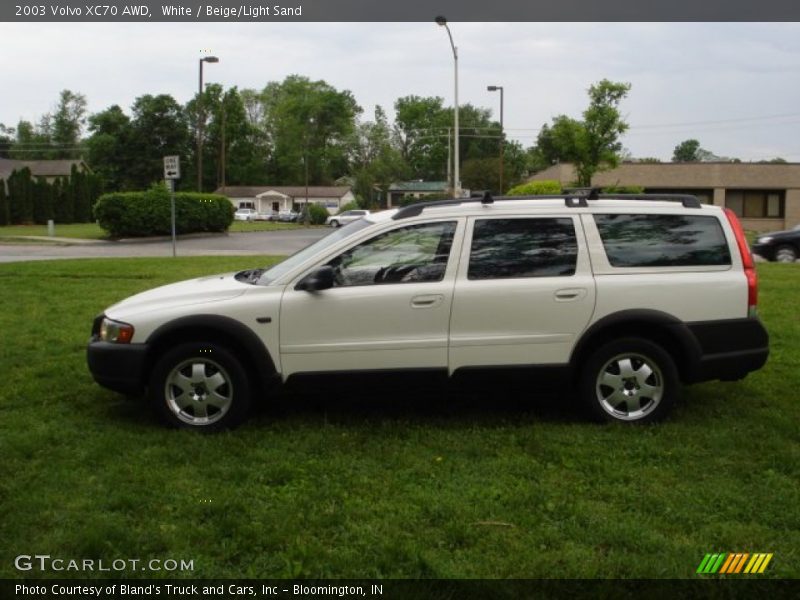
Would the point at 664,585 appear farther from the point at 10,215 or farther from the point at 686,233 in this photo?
the point at 10,215

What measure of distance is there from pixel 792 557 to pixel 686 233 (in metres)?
2.70

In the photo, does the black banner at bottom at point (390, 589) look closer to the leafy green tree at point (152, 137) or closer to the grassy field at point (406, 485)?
the grassy field at point (406, 485)

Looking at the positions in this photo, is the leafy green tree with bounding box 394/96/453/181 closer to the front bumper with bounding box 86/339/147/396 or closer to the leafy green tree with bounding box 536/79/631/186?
the leafy green tree with bounding box 536/79/631/186

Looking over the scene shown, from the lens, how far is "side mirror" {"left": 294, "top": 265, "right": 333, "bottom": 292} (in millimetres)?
5480

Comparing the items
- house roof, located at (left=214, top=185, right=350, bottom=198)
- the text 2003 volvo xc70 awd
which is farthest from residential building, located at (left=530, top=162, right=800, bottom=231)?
house roof, located at (left=214, top=185, right=350, bottom=198)

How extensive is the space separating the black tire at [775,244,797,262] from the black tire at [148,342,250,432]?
1969 cm

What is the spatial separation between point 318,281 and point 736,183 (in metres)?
47.5

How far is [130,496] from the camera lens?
14.3 feet

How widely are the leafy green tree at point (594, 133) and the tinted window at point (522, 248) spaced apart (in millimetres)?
34986

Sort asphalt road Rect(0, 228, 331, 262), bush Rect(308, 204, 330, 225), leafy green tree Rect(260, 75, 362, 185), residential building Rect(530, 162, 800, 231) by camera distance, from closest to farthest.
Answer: asphalt road Rect(0, 228, 331, 262), residential building Rect(530, 162, 800, 231), bush Rect(308, 204, 330, 225), leafy green tree Rect(260, 75, 362, 185)

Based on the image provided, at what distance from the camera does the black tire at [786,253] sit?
71.1 feet

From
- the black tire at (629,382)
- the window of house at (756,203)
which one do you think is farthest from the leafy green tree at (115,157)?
the black tire at (629,382)

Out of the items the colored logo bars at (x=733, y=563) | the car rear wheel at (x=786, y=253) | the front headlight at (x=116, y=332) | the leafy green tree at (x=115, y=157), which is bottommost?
the colored logo bars at (x=733, y=563)

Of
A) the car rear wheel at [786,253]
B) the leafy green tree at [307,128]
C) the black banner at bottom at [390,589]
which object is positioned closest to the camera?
the black banner at bottom at [390,589]
